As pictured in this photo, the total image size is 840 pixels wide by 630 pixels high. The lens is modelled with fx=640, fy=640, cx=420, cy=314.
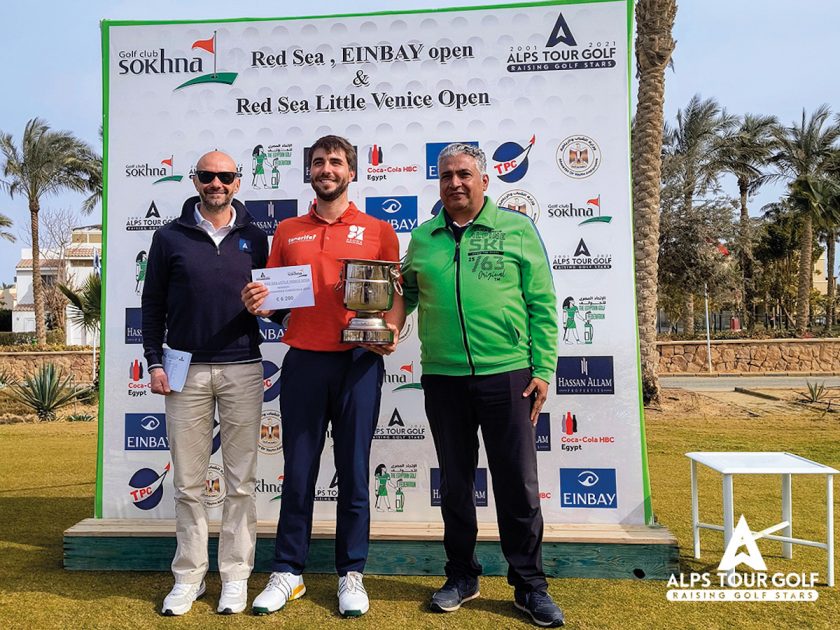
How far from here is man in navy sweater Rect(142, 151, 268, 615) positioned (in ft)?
10.2

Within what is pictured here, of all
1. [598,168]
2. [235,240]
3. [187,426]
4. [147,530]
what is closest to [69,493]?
[147,530]

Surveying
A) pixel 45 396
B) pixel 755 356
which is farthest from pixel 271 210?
pixel 755 356

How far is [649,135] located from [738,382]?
9.66 metres

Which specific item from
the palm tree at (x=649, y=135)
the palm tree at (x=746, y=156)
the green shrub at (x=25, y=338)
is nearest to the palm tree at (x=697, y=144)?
the palm tree at (x=746, y=156)

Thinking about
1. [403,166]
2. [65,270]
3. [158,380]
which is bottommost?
[158,380]

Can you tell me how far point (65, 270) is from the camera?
31.6 metres

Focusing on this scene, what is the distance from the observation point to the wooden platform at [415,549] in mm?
3516

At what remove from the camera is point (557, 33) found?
3.93 meters

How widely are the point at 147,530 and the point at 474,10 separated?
3711mm

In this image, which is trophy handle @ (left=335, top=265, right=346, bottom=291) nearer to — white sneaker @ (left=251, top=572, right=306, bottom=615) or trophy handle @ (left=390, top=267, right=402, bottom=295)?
trophy handle @ (left=390, top=267, right=402, bottom=295)

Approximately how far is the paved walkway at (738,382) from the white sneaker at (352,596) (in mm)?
13140

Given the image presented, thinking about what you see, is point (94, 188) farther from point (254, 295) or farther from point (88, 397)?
point (254, 295)

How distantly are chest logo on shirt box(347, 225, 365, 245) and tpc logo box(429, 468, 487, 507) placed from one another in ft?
5.37

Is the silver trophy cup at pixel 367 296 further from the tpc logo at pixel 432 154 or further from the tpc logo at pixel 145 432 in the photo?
the tpc logo at pixel 145 432
